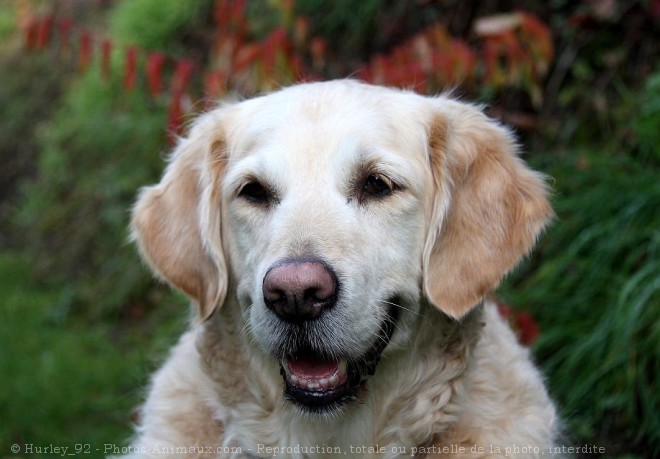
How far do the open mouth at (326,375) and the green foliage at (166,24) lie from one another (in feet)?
18.6

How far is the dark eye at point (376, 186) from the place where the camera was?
314 cm

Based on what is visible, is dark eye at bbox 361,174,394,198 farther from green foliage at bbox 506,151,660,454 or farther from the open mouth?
green foliage at bbox 506,151,660,454

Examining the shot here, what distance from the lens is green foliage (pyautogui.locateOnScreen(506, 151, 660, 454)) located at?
4.49 meters

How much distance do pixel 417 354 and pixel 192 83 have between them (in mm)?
4831

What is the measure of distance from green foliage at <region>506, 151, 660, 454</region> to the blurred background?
0.4 inches

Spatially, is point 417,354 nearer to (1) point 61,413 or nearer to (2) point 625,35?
(1) point 61,413

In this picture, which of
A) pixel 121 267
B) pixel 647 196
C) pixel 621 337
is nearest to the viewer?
pixel 621 337

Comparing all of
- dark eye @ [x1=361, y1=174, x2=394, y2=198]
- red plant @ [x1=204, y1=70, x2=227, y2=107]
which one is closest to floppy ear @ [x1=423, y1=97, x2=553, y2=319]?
dark eye @ [x1=361, y1=174, x2=394, y2=198]

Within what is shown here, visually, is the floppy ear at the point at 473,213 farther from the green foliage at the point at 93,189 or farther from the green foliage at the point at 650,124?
the green foliage at the point at 93,189

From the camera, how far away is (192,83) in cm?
764

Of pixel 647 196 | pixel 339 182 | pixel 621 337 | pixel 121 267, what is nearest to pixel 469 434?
pixel 339 182

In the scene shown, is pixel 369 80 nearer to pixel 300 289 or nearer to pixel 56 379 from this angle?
pixel 56 379

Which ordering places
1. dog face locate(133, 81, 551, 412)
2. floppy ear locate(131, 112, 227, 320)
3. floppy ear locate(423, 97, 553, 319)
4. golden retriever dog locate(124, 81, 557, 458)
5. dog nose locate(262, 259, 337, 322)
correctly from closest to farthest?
1. dog nose locate(262, 259, 337, 322)
2. dog face locate(133, 81, 551, 412)
3. golden retriever dog locate(124, 81, 557, 458)
4. floppy ear locate(423, 97, 553, 319)
5. floppy ear locate(131, 112, 227, 320)

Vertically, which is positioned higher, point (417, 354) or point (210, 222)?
point (210, 222)
